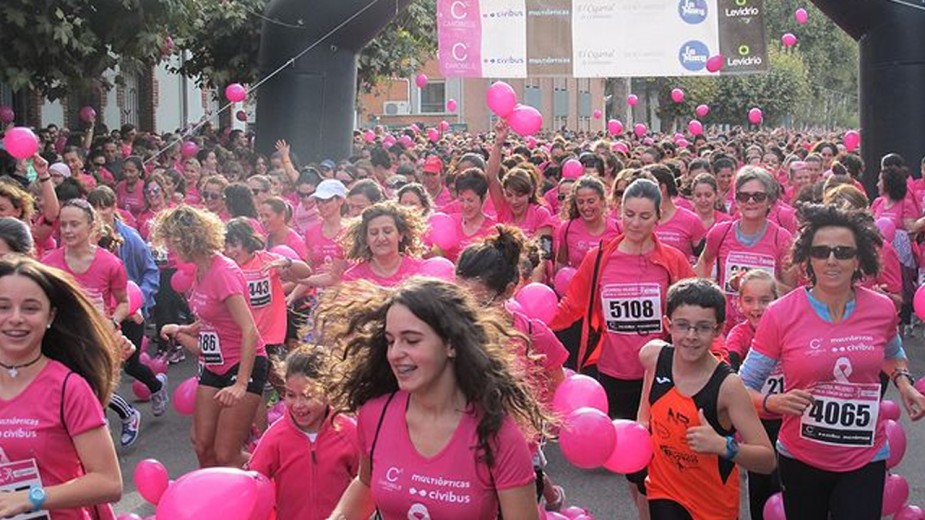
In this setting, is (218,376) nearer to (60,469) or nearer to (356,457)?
(356,457)

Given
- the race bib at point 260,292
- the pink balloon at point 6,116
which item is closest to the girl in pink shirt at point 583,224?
the race bib at point 260,292

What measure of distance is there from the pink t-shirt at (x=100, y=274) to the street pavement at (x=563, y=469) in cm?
108

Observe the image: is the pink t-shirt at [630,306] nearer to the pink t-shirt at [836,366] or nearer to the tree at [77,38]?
the pink t-shirt at [836,366]

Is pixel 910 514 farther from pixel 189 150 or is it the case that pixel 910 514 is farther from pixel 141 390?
pixel 189 150

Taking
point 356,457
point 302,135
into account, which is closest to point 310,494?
point 356,457

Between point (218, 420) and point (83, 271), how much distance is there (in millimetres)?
1970

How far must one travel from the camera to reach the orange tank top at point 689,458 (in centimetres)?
484

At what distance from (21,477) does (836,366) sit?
9.70ft

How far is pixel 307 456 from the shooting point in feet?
16.2

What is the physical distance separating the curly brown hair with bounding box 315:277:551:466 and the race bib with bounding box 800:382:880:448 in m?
1.70

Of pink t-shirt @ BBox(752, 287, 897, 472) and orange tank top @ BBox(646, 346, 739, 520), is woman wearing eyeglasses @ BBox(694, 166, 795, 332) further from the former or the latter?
A: orange tank top @ BBox(646, 346, 739, 520)

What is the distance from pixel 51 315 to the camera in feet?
13.1

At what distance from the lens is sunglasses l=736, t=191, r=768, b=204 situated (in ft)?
24.4

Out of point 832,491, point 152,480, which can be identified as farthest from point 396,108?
point 832,491
